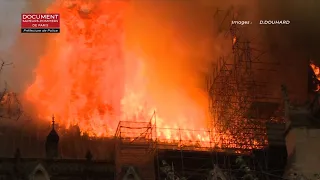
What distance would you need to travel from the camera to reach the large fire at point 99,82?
5550 centimetres

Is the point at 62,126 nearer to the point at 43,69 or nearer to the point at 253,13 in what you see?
the point at 43,69

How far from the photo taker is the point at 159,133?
175 ft

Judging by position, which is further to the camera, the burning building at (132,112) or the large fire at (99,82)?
the large fire at (99,82)

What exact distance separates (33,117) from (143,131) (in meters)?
9.02

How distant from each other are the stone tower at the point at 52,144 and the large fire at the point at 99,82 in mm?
4475

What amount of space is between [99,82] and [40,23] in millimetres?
7016

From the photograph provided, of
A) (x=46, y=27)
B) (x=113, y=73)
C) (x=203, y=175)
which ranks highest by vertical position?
(x=46, y=27)

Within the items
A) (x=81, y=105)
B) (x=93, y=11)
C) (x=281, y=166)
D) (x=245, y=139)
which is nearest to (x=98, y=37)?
(x=93, y=11)

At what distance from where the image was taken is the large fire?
55.5m

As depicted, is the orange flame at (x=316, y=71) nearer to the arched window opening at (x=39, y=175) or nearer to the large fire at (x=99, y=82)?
the large fire at (x=99, y=82)

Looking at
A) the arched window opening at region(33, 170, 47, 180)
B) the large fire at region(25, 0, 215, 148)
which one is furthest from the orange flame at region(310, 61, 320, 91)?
the arched window opening at region(33, 170, 47, 180)

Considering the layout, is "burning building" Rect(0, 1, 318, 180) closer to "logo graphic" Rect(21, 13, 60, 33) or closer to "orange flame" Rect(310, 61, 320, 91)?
"logo graphic" Rect(21, 13, 60, 33)

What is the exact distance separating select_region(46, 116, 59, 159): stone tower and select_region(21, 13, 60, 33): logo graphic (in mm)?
8795

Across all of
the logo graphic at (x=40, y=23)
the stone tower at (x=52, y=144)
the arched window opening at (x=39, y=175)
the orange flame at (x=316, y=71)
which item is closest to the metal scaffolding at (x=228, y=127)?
the orange flame at (x=316, y=71)
